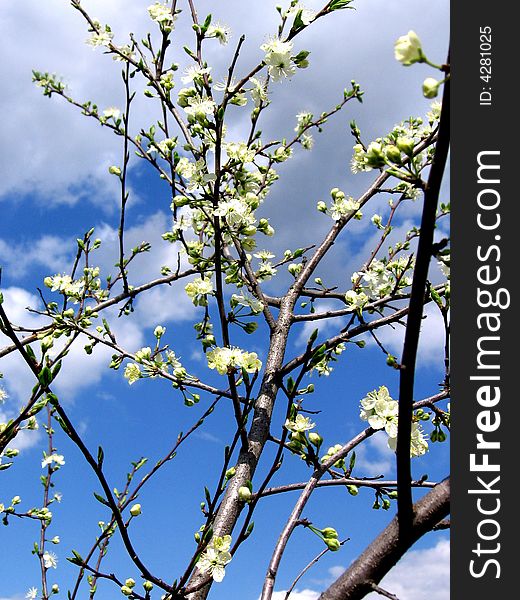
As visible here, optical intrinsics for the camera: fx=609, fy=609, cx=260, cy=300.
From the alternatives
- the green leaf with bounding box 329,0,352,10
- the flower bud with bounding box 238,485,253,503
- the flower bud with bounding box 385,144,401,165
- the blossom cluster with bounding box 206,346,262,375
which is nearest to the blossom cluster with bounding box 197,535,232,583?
the flower bud with bounding box 238,485,253,503

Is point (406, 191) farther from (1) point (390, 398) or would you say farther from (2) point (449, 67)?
(2) point (449, 67)

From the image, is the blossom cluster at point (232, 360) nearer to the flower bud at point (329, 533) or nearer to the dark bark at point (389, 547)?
the flower bud at point (329, 533)

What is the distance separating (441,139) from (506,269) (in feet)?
2.05

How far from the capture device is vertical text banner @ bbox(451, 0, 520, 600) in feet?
4.95

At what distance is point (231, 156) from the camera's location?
96.2 inches

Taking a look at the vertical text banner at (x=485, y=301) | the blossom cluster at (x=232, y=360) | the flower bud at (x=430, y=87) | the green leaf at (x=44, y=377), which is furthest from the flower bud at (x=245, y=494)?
the flower bud at (x=430, y=87)

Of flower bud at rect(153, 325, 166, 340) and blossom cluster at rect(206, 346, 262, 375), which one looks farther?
flower bud at rect(153, 325, 166, 340)

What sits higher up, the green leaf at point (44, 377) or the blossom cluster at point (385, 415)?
the blossom cluster at point (385, 415)

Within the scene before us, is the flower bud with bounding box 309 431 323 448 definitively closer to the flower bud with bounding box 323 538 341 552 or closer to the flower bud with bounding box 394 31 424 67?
the flower bud with bounding box 323 538 341 552

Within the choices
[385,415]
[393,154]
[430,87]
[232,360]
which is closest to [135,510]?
[232,360]

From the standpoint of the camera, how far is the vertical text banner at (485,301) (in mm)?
1509

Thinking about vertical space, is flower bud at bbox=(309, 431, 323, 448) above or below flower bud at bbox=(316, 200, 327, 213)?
below

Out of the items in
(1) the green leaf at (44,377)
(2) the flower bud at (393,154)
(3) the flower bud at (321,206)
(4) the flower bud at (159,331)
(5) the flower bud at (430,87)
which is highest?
(3) the flower bud at (321,206)

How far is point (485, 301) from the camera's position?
1652 millimetres
